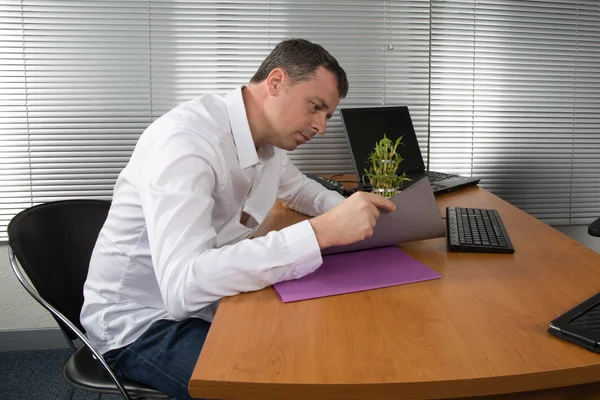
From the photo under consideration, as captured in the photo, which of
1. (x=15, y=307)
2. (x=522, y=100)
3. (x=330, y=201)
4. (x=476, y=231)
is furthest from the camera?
(x=522, y=100)

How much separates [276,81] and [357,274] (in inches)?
22.5

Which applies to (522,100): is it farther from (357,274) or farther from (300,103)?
(357,274)

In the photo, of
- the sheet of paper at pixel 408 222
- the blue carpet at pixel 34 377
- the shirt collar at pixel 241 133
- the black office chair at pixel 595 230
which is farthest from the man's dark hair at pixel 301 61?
the blue carpet at pixel 34 377

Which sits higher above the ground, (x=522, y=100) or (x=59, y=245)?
(x=522, y=100)

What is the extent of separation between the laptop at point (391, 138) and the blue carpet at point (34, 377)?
1.40 metres

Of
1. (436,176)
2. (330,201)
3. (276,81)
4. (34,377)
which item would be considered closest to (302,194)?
(330,201)

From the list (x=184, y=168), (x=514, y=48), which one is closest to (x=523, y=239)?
(x=184, y=168)

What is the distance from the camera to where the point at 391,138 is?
8.58 feet

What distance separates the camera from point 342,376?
0.89 meters

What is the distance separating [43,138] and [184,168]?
63.5 inches

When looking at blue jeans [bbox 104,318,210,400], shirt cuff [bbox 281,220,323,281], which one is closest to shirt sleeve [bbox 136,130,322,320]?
shirt cuff [bbox 281,220,323,281]

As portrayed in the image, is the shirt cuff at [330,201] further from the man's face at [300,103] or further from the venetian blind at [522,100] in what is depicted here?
the venetian blind at [522,100]

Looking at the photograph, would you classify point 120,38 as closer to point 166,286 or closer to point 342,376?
point 166,286

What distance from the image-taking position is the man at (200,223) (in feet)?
4.17
